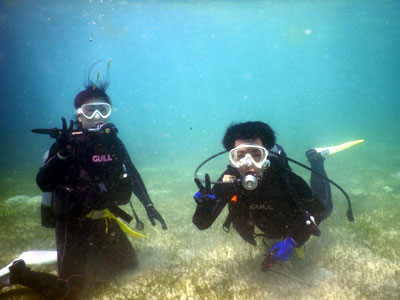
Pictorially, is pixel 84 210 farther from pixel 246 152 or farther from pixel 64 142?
pixel 246 152

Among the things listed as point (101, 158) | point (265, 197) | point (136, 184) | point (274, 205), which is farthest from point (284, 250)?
point (101, 158)

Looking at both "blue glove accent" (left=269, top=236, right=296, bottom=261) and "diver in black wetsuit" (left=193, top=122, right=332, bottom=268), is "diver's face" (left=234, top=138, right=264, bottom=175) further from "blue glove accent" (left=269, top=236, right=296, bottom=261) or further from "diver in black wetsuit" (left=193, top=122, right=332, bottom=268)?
"blue glove accent" (left=269, top=236, right=296, bottom=261)

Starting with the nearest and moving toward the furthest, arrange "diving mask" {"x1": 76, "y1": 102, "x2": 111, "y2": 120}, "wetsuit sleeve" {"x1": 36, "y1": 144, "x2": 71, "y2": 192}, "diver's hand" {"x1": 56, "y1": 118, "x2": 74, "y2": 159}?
"diver's hand" {"x1": 56, "y1": 118, "x2": 74, "y2": 159} → "wetsuit sleeve" {"x1": 36, "y1": 144, "x2": 71, "y2": 192} → "diving mask" {"x1": 76, "y1": 102, "x2": 111, "y2": 120}

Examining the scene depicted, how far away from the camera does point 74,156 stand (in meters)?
3.65

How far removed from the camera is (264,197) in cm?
368

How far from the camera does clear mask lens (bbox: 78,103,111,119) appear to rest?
13.9 feet

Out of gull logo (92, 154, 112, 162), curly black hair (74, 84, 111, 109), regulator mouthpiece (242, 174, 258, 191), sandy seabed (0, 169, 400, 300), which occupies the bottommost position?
sandy seabed (0, 169, 400, 300)

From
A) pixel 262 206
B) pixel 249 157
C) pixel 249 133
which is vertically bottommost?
pixel 262 206

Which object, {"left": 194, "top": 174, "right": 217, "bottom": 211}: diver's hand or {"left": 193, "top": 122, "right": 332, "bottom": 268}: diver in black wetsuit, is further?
{"left": 193, "top": 122, "right": 332, "bottom": 268}: diver in black wetsuit

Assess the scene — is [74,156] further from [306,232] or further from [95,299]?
[306,232]

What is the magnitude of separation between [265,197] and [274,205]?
21cm

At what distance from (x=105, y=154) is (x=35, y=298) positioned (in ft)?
7.89

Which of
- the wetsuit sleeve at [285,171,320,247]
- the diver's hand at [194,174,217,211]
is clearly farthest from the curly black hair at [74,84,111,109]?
the wetsuit sleeve at [285,171,320,247]

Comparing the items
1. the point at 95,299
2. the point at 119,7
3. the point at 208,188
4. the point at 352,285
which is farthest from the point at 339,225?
the point at 119,7
